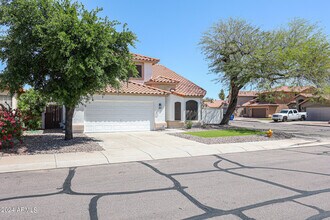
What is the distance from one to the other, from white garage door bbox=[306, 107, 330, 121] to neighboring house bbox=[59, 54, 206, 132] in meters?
26.2

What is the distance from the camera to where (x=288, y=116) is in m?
39.5

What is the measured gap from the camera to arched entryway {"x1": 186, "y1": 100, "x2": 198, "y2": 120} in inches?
874

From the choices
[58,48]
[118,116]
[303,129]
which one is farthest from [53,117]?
[303,129]

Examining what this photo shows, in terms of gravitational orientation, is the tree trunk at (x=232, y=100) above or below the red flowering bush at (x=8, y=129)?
above

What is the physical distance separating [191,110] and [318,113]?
2825 centimetres

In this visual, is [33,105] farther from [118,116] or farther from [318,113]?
[318,113]

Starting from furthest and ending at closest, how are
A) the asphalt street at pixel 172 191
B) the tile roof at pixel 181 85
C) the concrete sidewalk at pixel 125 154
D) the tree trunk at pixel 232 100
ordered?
the tree trunk at pixel 232 100, the tile roof at pixel 181 85, the concrete sidewalk at pixel 125 154, the asphalt street at pixel 172 191

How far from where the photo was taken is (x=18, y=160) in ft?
29.2

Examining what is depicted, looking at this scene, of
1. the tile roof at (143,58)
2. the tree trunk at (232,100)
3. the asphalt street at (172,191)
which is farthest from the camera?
the tree trunk at (232,100)

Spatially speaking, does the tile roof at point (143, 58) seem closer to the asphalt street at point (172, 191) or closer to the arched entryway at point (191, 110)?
the arched entryway at point (191, 110)

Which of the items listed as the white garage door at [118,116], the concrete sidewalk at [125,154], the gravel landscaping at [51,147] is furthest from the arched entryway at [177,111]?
the gravel landscaping at [51,147]

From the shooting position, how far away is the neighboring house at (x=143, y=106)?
1788cm

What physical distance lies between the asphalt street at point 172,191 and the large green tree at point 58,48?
4335mm

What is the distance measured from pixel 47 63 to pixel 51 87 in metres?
1.17
